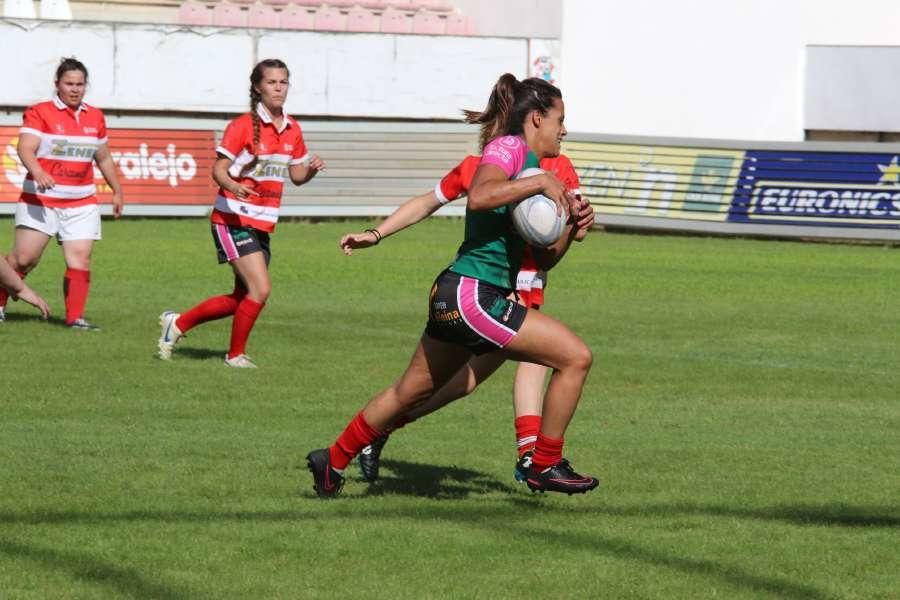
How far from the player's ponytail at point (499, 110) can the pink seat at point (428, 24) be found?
31.6 meters

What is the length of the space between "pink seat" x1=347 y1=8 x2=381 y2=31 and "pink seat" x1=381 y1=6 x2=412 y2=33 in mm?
158

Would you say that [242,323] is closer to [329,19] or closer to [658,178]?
[658,178]

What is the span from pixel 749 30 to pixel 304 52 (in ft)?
32.3

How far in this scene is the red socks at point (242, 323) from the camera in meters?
12.2

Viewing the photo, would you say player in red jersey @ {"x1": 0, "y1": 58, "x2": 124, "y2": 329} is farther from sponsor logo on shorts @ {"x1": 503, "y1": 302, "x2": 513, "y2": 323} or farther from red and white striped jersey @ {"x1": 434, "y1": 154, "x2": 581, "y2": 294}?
sponsor logo on shorts @ {"x1": 503, "y1": 302, "x2": 513, "y2": 323}

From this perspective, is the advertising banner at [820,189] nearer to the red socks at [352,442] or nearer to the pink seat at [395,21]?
the pink seat at [395,21]

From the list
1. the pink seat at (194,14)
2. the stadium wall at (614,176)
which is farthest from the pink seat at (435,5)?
the stadium wall at (614,176)

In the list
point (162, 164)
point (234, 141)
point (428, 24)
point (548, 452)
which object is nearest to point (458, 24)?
point (428, 24)

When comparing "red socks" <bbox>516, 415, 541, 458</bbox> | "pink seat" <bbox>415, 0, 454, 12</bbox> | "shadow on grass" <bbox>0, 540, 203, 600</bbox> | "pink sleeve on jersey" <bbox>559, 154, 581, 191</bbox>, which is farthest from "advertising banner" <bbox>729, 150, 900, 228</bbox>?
"shadow on grass" <bbox>0, 540, 203, 600</bbox>

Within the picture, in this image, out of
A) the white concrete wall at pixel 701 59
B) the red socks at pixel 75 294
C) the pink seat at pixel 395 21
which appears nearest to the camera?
the red socks at pixel 75 294

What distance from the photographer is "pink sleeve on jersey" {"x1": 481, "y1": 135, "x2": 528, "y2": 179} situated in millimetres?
7000

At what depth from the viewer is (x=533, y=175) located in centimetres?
694

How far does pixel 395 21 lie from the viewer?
38625 millimetres

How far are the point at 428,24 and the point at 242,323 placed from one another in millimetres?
27495
